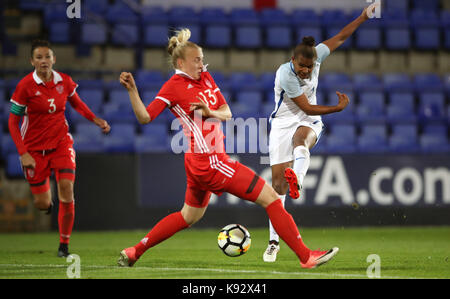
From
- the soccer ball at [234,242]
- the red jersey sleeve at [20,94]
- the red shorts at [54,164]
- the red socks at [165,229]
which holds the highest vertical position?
the red jersey sleeve at [20,94]

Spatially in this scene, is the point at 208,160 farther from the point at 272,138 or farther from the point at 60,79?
the point at 60,79

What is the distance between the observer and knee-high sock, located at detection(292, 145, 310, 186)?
261 inches

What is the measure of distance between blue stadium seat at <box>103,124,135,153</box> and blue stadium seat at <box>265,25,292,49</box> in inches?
167

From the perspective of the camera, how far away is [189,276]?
5.27 metres

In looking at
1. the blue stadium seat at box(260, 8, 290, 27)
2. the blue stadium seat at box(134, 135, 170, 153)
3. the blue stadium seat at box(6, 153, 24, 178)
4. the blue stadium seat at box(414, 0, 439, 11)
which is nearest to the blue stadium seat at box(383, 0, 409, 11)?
the blue stadium seat at box(414, 0, 439, 11)

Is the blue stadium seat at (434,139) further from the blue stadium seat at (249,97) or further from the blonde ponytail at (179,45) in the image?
the blonde ponytail at (179,45)

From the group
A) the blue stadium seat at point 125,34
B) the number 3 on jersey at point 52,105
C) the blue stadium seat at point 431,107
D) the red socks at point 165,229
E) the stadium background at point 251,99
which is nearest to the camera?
the red socks at point 165,229

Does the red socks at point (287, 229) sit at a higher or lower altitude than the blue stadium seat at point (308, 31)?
lower

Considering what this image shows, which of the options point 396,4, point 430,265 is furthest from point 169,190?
point 396,4

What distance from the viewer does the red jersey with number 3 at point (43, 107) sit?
7.02 metres

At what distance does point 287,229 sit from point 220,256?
1.93 m

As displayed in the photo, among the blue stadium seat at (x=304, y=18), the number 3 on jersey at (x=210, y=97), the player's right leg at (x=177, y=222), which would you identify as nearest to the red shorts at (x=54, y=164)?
the player's right leg at (x=177, y=222)

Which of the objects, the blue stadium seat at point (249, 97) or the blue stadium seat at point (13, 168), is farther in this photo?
the blue stadium seat at point (249, 97)

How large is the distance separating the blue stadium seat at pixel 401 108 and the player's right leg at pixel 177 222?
8139 mm
